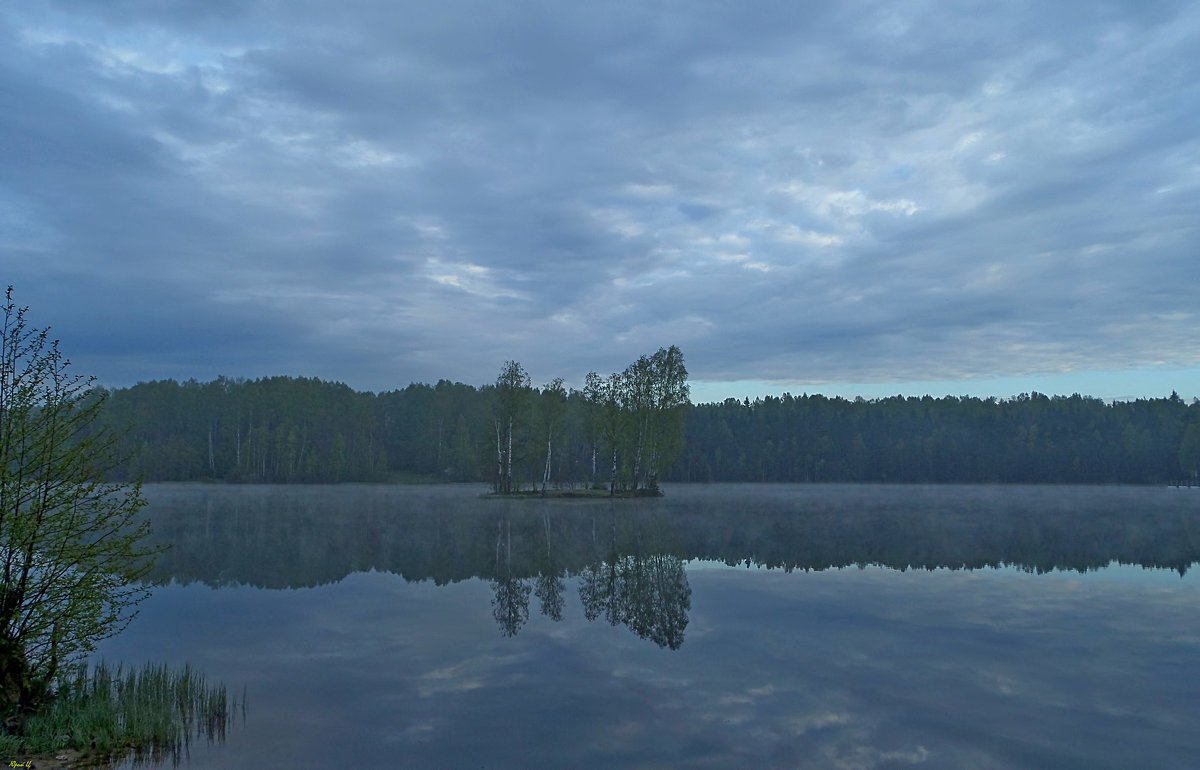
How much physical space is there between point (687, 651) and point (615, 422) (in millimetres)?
67490

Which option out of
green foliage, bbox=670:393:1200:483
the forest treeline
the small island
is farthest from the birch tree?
green foliage, bbox=670:393:1200:483

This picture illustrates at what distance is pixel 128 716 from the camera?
11.9 m

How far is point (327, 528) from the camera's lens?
45094mm

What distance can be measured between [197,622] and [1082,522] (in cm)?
5308

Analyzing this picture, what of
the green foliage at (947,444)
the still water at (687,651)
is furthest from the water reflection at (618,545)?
the green foliage at (947,444)

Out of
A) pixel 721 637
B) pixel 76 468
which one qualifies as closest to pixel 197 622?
pixel 76 468

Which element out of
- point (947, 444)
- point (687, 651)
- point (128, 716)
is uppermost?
point (947, 444)

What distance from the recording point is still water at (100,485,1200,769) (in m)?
11.2

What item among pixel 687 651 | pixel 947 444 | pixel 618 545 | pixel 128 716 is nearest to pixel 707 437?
pixel 947 444

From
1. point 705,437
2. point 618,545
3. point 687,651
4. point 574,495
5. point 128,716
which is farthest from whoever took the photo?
point 705,437

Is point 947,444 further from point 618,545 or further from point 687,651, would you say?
point 687,651

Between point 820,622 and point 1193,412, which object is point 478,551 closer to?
point 820,622

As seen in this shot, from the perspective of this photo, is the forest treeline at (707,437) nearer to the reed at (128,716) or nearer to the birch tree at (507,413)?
the birch tree at (507,413)

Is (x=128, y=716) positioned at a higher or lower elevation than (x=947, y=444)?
lower
